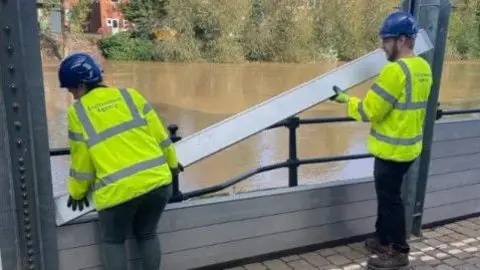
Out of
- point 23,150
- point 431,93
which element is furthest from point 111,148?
point 431,93

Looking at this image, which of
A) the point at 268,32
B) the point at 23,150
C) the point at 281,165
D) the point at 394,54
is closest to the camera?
the point at 23,150

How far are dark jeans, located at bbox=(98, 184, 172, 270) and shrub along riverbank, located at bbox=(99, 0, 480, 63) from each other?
23.3 metres

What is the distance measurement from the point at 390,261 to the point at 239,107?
513 inches

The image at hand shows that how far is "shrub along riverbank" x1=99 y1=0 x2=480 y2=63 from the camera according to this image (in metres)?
26.2

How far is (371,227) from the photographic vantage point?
431cm

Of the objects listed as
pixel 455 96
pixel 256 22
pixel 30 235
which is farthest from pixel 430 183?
pixel 256 22

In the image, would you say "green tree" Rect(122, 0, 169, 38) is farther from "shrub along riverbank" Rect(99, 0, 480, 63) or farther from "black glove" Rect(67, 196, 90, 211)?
"black glove" Rect(67, 196, 90, 211)

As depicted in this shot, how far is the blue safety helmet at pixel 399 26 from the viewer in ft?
10.9

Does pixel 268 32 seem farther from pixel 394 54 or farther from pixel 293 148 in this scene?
pixel 394 54

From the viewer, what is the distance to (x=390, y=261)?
369cm

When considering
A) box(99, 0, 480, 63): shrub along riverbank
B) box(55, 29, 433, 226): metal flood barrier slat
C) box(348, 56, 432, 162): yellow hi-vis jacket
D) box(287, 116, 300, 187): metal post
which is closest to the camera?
box(55, 29, 433, 226): metal flood barrier slat

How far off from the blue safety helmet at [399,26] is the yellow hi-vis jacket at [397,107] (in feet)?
0.55

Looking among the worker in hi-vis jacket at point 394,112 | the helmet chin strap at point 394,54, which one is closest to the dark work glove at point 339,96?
the worker in hi-vis jacket at point 394,112

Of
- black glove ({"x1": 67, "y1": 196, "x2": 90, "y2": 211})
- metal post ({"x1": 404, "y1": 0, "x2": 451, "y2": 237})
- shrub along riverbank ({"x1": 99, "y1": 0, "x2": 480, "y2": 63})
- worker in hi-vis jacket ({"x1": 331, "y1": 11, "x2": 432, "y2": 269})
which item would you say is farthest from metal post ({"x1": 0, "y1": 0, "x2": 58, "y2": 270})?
shrub along riverbank ({"x1": 99, "y1": 0, "x2": 480, "y2": 63})
